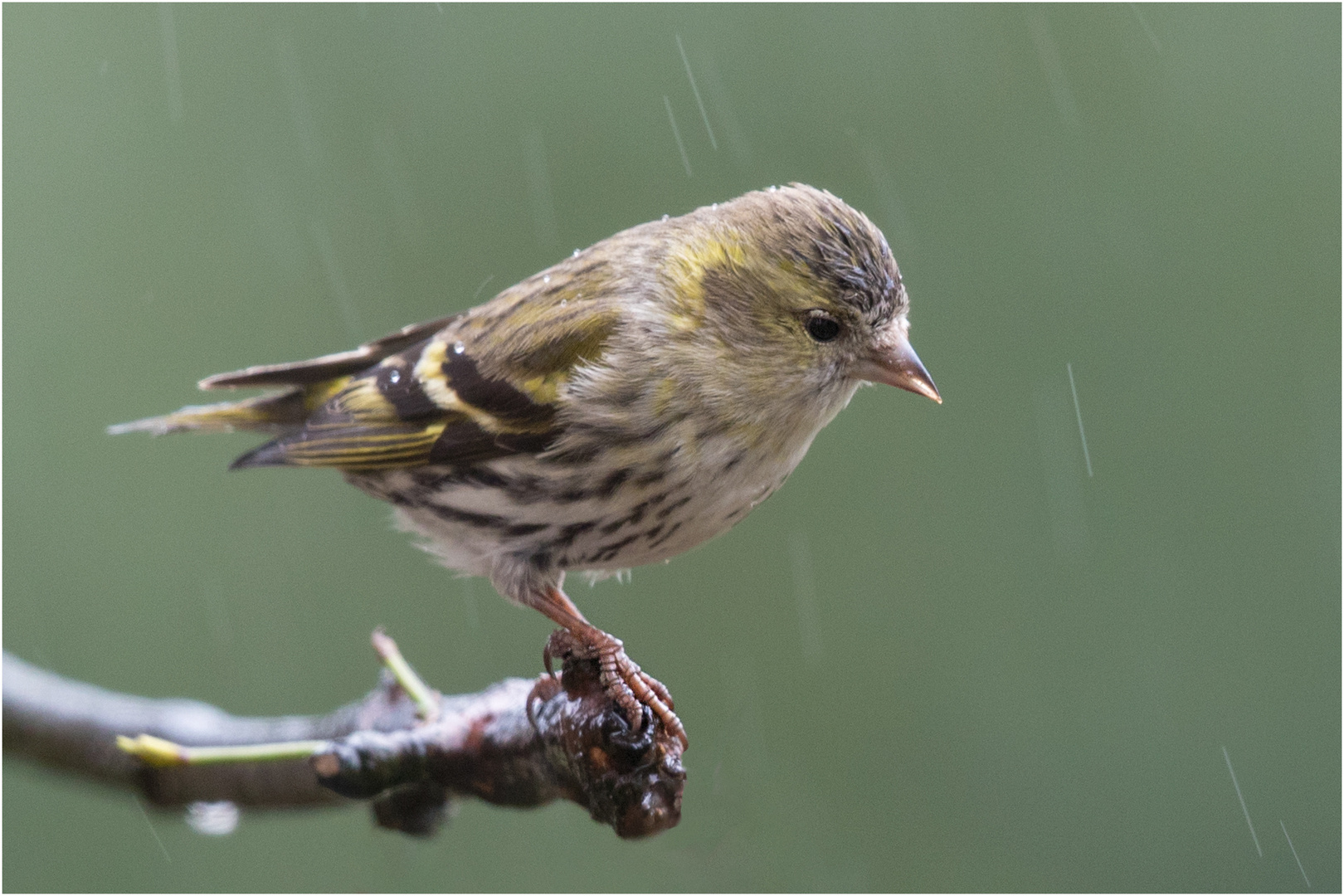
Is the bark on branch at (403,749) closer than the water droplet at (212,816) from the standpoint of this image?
Yes

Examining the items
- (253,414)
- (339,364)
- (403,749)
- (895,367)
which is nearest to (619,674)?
A: (403,749)

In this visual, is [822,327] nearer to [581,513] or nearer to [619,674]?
[581,513]

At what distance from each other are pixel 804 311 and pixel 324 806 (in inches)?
55.1

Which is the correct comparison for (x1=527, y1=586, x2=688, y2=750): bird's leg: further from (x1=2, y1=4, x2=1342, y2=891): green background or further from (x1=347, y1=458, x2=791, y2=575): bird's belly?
(x1=2, y1=4, x2=1342, y2=891): green background

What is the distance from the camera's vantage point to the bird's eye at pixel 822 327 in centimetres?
278

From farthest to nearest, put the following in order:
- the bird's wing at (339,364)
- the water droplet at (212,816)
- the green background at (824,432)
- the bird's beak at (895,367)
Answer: the green background at (824,432), the bird's wing at (339,364), the water droplet at (212,816), the bird's beak at (895,367)

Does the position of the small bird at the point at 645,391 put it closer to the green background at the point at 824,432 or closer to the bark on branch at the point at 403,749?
the bark on branch at the point at 403,749

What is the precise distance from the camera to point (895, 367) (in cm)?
273

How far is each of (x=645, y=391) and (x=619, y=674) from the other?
2.17 ft

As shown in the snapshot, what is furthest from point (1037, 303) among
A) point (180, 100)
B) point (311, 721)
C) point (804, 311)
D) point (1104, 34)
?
point (180, 100)

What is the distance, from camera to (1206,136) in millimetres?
4484

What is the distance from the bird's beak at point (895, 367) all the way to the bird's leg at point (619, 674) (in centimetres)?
76

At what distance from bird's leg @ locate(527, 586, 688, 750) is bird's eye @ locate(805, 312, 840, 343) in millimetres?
755

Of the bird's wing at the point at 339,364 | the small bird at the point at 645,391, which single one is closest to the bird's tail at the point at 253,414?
the bird's wing at the point at 339,364
